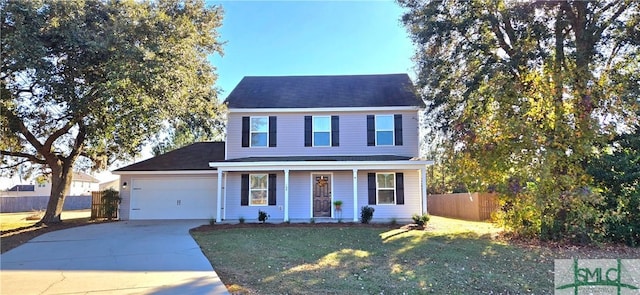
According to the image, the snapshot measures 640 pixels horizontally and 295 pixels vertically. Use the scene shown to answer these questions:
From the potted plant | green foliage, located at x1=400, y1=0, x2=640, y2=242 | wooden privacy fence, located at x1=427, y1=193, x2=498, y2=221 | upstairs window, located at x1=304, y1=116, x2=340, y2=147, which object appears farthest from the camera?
wooden privacy fence, located at x1=427, y1=193, x2=498, y2=221

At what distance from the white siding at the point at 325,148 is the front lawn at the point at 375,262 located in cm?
471

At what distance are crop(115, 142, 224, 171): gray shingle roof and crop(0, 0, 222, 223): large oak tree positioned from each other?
2756 millimetres

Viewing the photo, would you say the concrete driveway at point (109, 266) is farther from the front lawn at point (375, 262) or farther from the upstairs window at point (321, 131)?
the upstairs window at point (321, 131)

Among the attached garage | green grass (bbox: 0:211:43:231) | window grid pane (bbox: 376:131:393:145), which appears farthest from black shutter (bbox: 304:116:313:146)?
green grass (bbox: 0:211:43:231)

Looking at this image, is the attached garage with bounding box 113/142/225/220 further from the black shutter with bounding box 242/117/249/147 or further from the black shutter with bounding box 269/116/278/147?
the black shutter with bounding box 269/116/278/147

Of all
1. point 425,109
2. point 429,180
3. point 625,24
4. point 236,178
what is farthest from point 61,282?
point 429,180

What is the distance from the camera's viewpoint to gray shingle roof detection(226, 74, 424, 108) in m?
16.6

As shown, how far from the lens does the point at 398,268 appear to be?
292 inches

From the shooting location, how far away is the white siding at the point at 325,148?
1620cm

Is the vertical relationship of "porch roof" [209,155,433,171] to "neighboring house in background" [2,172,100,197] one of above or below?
above

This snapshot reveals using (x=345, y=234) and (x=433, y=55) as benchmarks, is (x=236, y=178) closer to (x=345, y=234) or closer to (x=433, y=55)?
(x=345, y=234)

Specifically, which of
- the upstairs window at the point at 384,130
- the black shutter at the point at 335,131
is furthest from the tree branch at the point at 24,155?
the upstairs window at the point at 384,130

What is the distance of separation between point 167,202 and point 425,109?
11907 mm

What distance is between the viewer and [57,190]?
1589 centimetres
